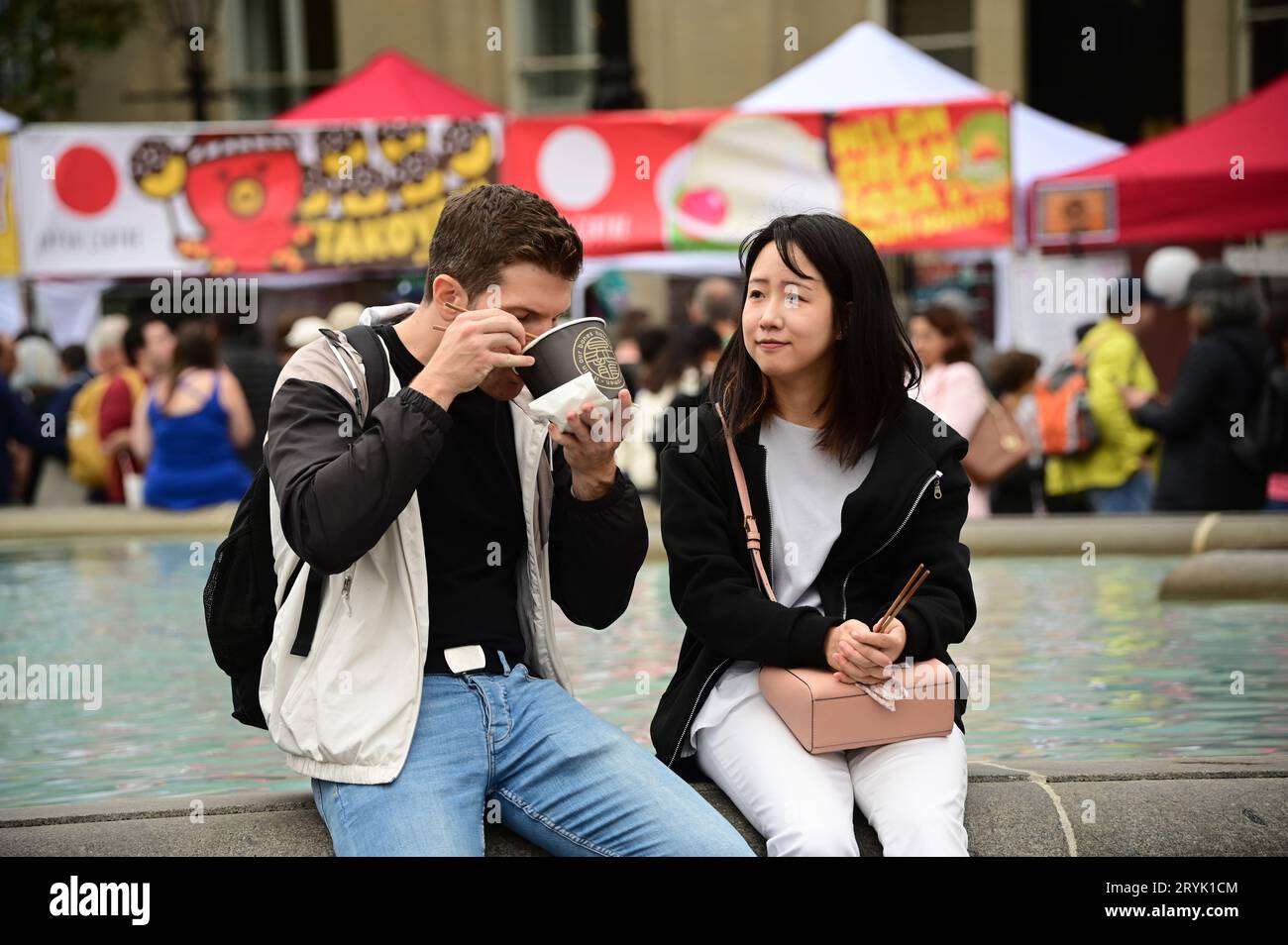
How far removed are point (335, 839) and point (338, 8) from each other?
791 inches

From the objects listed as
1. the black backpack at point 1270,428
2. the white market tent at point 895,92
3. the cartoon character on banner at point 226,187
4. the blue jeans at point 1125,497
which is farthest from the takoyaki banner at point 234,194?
the black backpack at point 1270,428

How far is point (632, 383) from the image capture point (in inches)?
428

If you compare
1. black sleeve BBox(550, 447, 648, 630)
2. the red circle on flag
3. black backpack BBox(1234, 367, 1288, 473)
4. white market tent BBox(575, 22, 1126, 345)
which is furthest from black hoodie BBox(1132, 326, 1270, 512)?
the red circle on flag

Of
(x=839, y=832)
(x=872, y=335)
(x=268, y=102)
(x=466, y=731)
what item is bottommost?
(x=839, y=832)

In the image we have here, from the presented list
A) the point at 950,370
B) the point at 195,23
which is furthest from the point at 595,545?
the point at 195,23

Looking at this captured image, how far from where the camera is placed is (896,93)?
43.1 feet

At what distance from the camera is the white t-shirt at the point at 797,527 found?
11.3 feet

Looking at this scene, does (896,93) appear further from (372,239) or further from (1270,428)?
(1270,428)

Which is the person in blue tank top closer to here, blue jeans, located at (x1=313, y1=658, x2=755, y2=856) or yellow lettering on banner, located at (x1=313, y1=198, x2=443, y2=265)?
yellow lettering on banner, located at (x1=313, y1=198, x2=443, y2=265)

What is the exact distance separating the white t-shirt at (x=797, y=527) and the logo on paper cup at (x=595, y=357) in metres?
0.57

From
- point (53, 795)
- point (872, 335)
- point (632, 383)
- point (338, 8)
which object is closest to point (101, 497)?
point (632, 383)

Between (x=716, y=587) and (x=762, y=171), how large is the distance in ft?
31.4

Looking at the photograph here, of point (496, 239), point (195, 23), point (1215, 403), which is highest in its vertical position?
point (195, 23)

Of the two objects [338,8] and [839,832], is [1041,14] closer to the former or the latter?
[338,8]
